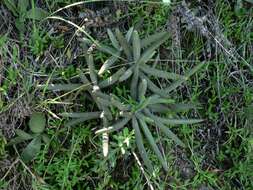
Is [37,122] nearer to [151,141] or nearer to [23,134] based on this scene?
[23,134]

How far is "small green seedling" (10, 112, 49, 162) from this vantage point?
1830 mm

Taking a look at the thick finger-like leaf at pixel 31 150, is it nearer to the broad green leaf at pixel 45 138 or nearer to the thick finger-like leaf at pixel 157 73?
the broad green leaf at pixel 45 138

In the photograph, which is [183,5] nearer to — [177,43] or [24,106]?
[177,43]

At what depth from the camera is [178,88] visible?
1.97m

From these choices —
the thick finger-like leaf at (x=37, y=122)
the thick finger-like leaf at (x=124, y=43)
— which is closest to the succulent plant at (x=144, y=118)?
the thick finger-like leaf at (x=124, y=43)

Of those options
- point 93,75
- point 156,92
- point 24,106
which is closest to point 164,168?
point 156,92

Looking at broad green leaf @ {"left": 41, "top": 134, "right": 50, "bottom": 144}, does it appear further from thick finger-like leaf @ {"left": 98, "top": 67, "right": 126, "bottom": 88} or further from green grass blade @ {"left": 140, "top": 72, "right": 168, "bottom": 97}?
green grass blade @ {"left": 140, "top": 72, "right": 168, "bottom": 97}

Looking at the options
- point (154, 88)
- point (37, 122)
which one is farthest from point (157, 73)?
point (37, 122)

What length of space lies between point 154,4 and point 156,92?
13.8 inches

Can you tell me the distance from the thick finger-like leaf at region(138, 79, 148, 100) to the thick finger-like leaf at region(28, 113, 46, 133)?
1.18ft

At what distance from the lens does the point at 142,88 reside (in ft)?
5.93

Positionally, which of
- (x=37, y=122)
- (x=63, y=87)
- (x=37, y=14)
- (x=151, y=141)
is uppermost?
(x=37, y=14)

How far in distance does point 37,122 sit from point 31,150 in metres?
0.10

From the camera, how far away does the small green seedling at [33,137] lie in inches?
72.1
